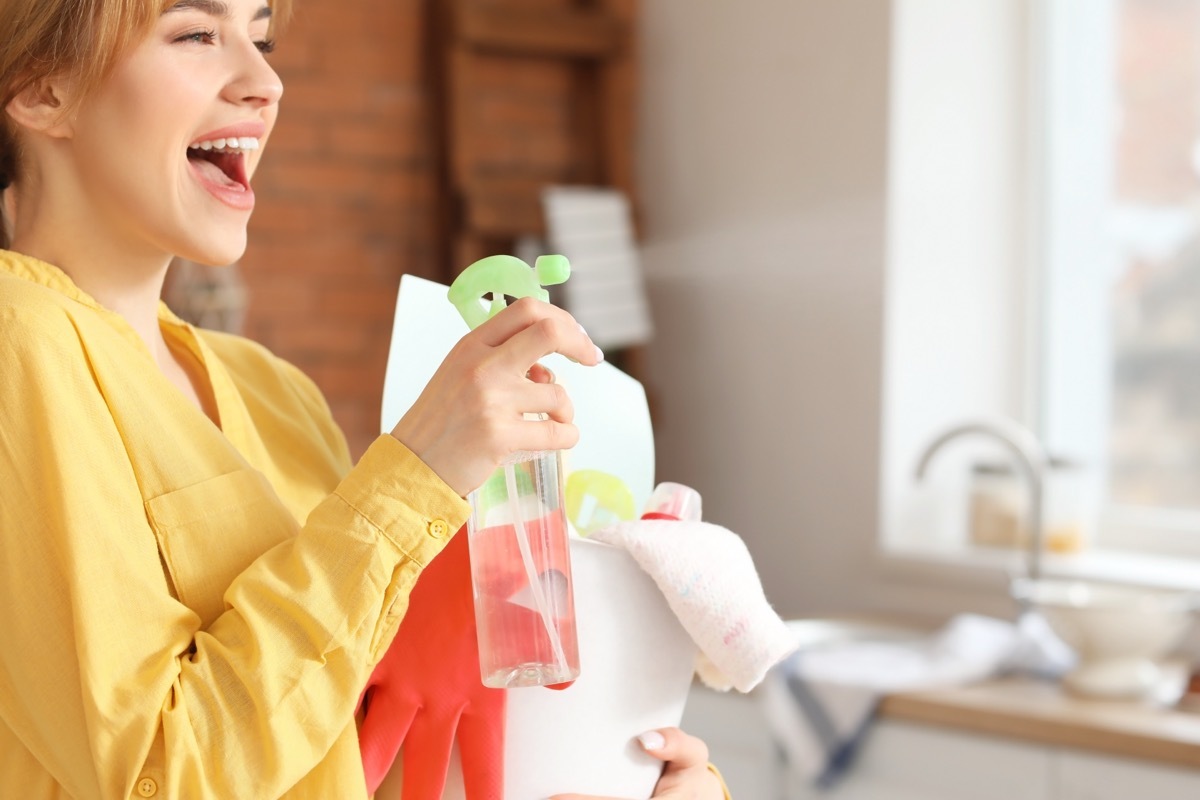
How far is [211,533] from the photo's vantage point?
0.86 metres

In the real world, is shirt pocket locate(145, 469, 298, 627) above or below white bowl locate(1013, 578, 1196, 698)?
above

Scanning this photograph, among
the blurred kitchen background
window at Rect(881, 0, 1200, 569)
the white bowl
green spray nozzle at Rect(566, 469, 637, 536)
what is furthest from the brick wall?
green spray nozzle at Rect(566, 469, 637, 536)

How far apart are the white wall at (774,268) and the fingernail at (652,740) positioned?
197 cm

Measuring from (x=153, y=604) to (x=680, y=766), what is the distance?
374 mm

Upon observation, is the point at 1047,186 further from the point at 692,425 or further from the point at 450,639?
the point at 450,639

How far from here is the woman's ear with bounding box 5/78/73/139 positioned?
2.98ft

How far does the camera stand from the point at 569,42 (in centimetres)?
318

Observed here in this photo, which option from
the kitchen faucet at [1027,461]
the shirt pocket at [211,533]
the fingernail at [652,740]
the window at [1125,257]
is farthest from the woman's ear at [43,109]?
the window at [1125,257]

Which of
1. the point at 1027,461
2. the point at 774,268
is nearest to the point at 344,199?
the point at 774,268

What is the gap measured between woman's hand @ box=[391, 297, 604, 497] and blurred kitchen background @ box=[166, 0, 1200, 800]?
202cm

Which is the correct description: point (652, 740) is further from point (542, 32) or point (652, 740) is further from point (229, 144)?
point (542, 32)

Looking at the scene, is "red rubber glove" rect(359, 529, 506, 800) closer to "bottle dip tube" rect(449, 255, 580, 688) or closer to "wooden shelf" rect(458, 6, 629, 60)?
"bottle dip tube" rect(449, 255, 580, 688)

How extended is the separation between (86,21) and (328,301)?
85.6 inches

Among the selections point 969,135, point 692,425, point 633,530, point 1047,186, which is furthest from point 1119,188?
point 633,530
